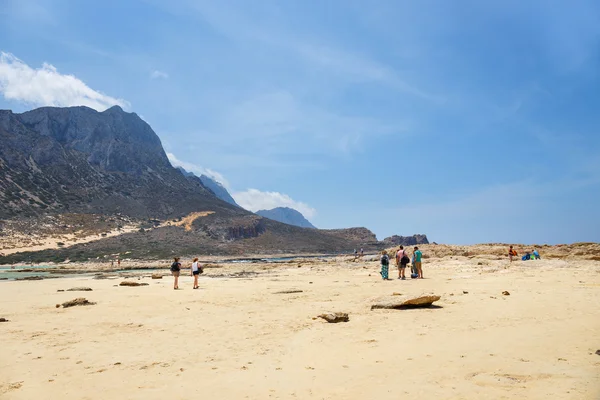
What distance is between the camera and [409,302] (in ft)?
37.7

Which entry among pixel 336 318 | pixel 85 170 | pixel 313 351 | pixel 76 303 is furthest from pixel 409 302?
pixel 85 170

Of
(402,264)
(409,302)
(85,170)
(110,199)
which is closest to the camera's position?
(409,302)

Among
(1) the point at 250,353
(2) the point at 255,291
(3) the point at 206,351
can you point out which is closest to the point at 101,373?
(3) the point at 206,351

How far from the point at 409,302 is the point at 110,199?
11674 centimetres

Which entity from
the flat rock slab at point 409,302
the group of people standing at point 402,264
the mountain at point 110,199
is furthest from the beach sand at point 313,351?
the mountain at point 110,199

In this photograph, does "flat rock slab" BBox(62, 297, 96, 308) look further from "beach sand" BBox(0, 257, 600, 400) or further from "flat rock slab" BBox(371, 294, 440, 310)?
"flat rock slab" BBox(371, 294, 440, 310)

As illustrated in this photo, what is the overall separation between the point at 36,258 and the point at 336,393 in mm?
75996

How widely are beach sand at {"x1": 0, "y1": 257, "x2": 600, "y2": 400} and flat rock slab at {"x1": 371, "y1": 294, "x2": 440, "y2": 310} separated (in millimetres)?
346

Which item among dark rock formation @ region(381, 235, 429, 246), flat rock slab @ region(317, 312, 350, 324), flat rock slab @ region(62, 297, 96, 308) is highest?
dark rock formation @ region(381, 235, 429, 246)

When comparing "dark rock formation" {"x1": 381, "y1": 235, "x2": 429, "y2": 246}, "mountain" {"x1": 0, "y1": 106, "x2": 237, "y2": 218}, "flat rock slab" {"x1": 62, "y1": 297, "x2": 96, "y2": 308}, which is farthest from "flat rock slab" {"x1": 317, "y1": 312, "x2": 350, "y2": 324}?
"dark rock formation" {"x1": 381, "y1": 235, "x2": 429, "y2": 246}

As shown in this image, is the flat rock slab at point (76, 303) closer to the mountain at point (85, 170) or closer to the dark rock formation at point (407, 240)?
the mountain at point (85, 170)

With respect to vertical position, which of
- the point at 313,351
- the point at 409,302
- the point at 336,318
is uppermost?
the point at 409,302

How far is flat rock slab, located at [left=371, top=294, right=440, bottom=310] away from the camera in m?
11.5

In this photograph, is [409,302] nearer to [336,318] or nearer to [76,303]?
[336,318]
